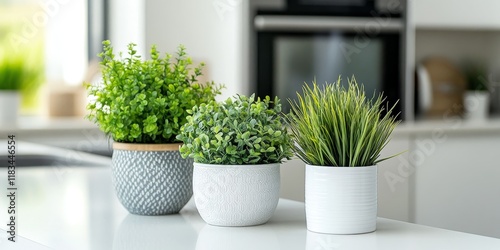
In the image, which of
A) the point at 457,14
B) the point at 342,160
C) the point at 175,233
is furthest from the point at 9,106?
A: the point at 342,160

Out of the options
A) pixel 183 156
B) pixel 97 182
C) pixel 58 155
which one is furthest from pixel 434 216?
pixel 183 156

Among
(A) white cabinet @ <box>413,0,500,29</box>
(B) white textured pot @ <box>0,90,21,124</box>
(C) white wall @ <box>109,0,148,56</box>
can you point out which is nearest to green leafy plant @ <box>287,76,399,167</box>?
(C) white wall @ <box>109,0,148,56</box>

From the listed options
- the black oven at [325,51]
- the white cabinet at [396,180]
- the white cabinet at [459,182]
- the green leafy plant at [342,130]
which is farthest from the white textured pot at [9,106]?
the green leafy plant at [342,130]

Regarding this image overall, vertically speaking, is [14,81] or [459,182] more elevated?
[14,81]

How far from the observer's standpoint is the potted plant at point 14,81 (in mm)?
3465

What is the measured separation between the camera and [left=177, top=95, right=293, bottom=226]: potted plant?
114cm

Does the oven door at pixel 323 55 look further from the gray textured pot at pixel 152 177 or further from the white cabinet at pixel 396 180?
the gray textured pot at pixel 152 177

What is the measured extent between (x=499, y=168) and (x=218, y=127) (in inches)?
106

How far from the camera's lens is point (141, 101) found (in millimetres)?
1258

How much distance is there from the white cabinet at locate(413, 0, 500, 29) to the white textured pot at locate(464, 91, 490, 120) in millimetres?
336

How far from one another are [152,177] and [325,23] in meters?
2.43

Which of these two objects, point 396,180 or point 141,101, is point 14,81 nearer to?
point 396,180

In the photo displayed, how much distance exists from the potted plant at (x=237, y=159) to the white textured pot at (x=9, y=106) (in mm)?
2461

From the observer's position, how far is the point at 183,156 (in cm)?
119
